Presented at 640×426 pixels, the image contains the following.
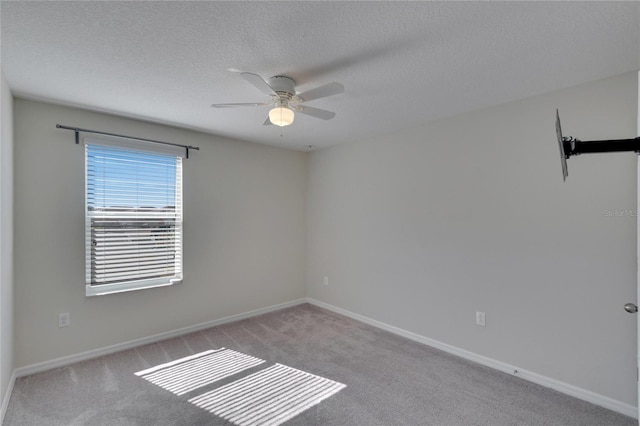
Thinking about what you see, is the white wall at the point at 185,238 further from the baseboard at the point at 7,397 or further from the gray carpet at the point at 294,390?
the gray carpet at the point at 294,390

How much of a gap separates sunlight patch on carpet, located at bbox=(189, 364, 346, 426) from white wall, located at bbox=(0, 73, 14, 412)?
55.2 inches

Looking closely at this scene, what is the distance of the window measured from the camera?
9.46 feet

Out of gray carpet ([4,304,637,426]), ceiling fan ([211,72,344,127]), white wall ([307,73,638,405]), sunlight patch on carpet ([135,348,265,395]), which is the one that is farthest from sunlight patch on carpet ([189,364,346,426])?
ceiling fan ([211,72,344,127])

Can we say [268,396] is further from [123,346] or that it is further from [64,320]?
[64,320]

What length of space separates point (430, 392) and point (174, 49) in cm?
298

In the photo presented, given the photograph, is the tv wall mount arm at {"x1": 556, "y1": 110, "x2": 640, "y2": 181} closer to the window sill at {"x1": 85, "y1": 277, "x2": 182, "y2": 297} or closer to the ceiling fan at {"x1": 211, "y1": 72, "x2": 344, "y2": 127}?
the ceiling fan at {"x1": 211, "y1": 72, "x2": 344, "y2": 127}

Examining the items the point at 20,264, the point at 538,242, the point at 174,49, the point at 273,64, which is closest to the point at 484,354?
the point at 538,242

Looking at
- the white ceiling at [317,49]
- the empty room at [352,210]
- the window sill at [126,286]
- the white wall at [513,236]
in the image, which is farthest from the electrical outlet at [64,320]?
the white wall at [513,236]

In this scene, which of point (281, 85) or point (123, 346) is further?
point (123, 346)

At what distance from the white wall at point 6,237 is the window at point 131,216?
533 mm

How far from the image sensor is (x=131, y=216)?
10.1 feet

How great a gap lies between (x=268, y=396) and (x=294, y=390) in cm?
20

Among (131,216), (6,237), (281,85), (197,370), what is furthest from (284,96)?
(197,370)

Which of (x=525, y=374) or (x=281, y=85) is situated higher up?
(x=281, y=85)
